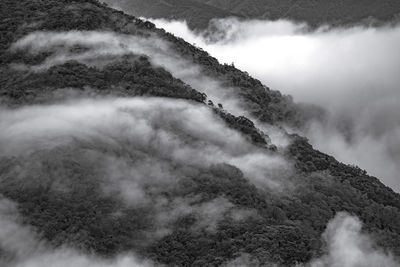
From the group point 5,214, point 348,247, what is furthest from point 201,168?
point 5,214

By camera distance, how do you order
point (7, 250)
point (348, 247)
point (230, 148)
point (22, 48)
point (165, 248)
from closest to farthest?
point (7, 250), point (165, 248), point (348, 247), point (230, 148), point (22, 48)

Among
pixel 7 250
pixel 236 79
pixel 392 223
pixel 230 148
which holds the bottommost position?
pixel 7 250

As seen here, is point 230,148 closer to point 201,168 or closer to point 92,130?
point 201,168

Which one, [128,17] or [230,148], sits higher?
[128,17]

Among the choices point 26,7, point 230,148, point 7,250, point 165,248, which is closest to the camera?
point 7,250

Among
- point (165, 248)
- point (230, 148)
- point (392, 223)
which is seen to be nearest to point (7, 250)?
point (165, 248)

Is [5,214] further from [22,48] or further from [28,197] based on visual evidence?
[22,48]

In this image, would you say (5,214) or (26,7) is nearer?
(5,214)
